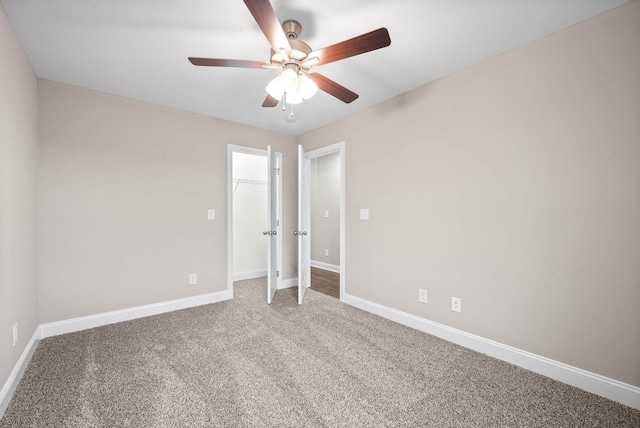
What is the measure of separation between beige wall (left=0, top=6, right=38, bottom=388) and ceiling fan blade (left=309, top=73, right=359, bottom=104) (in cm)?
191

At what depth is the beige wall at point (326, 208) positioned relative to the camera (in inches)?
219

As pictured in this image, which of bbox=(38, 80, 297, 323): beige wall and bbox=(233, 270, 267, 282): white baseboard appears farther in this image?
bbox=(233, 270, 267, 282): white baseboard

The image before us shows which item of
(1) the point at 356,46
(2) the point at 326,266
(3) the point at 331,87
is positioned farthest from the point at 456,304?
(2) the point at 326,266

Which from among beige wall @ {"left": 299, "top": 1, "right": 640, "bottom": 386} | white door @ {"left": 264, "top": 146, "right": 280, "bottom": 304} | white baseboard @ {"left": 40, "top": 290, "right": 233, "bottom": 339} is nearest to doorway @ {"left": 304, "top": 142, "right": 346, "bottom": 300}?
white door @ {"left": 264, "top": 146, "right": 280, "bottom": 304}

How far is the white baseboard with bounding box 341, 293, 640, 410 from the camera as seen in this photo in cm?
169

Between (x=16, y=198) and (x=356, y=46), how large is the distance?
248cm

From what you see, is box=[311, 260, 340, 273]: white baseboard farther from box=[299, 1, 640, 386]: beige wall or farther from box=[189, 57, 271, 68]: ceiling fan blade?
box=[189, 57, 271, 68]: ceiling fan blade

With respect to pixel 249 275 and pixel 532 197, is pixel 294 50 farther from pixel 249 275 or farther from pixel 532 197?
pixel 249 275

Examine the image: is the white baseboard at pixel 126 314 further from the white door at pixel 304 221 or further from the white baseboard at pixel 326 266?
the white baseboard at pixel 326 266

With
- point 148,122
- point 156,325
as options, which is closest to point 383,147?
point 148,122

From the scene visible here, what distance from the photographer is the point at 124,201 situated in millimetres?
2957

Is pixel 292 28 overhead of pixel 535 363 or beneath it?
→ overhead

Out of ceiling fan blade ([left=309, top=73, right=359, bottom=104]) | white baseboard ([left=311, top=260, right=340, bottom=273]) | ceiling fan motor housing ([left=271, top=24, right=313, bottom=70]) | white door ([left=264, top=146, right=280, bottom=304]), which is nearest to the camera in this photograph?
ceiling fan motor housing ([left=271, top=24, right=313, bottom=70])

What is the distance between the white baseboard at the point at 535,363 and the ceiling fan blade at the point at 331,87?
216 centimetres
